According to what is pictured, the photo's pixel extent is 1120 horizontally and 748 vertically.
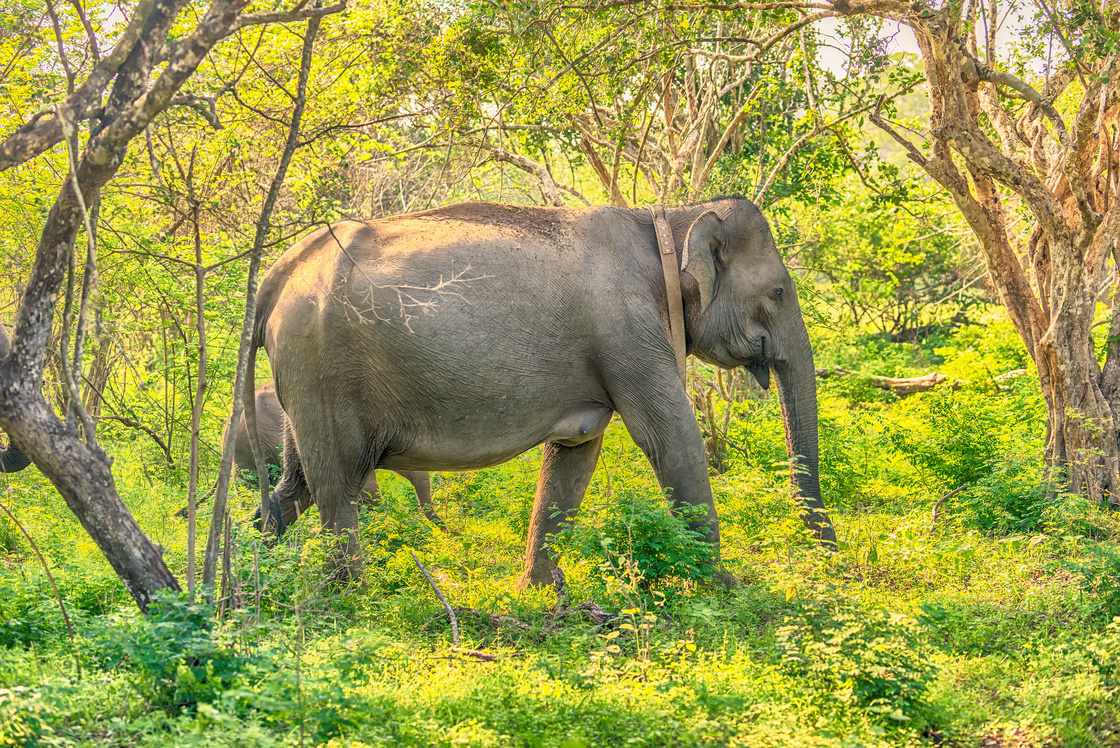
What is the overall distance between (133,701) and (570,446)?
342 centimetres

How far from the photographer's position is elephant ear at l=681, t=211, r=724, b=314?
251 inches

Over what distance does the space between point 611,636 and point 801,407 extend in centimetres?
291

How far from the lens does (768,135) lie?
11.0 m

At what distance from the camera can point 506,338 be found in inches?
230

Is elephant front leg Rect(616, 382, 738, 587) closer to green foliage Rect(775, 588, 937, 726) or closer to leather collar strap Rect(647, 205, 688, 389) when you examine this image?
leather collar strap Rect(647, 205, 688, 389)

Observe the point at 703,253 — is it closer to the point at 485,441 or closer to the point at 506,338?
the point at 506,338

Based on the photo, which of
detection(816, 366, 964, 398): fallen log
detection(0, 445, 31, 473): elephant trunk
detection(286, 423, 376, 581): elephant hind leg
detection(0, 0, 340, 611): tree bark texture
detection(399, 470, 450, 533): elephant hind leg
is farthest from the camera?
detection(816, 366, 964, 398): fallen log

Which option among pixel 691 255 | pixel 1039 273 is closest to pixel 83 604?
pixel 691 255

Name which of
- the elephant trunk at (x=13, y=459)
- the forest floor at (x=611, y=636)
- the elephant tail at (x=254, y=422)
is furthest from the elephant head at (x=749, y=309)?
the elephant trunk at (x=13, y=459)

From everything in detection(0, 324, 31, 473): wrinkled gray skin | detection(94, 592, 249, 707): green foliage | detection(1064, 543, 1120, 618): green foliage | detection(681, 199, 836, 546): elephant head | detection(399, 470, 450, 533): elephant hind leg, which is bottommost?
detection(1064, 543, 1120, 618): green foliage

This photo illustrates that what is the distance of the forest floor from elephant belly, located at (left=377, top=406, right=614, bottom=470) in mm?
555

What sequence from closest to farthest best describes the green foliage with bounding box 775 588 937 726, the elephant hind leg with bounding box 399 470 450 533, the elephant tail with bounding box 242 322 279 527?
the green foliage with bounding box 775 588 937 726 < the elephant tail with bounding box 242 322 279 527 < the elephant hind leg with bounding box 399 470 450 533

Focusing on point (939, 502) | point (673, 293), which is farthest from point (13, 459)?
point (939, 502)

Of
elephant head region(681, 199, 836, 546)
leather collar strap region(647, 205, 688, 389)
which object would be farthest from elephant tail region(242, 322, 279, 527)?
elephant head region(681, 199, 836, 546)
